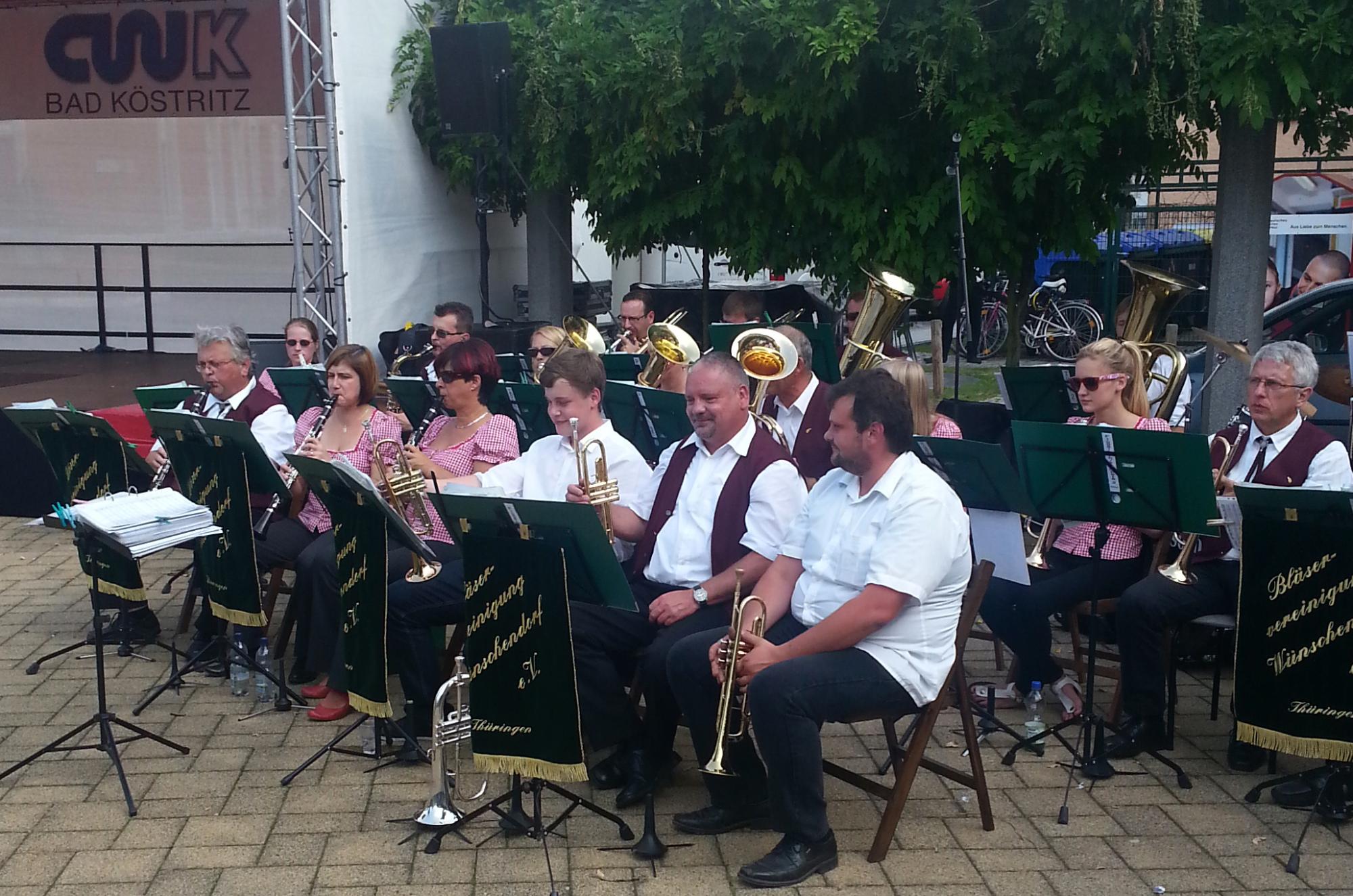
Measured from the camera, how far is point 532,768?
Answer: 399cm

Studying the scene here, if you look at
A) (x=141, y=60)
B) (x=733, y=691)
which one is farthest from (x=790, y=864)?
(x=141, y=60)

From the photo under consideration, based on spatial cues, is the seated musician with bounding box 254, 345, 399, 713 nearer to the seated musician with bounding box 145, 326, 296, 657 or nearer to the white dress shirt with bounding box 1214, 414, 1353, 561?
the seated musician with bounding box 145, 326, 296, 657

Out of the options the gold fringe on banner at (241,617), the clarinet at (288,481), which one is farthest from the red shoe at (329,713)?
the clarinet at (288,481)

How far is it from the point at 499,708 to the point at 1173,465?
2.31 m

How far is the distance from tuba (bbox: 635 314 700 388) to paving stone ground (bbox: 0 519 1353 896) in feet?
6.60

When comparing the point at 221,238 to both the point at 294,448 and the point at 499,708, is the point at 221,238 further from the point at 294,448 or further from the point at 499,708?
the point at 499,708

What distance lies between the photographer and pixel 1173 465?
4258 millimetres

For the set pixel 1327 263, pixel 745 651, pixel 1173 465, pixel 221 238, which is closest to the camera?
pixel 745 651

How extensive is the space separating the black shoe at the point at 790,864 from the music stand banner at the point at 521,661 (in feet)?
1.92

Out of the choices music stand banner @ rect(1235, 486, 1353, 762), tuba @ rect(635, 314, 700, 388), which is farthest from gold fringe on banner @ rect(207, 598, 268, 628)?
music stand banner @ rect(1235, 486, 1353, 762)

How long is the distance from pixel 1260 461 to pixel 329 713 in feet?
12.2

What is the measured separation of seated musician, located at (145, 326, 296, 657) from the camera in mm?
6070

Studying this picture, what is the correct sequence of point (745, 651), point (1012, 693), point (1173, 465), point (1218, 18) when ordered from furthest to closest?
point (1218, 18), point (1012, 693), point (1173, 465), point (745, 651)

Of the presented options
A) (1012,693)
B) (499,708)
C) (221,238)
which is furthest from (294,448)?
(221,238)
